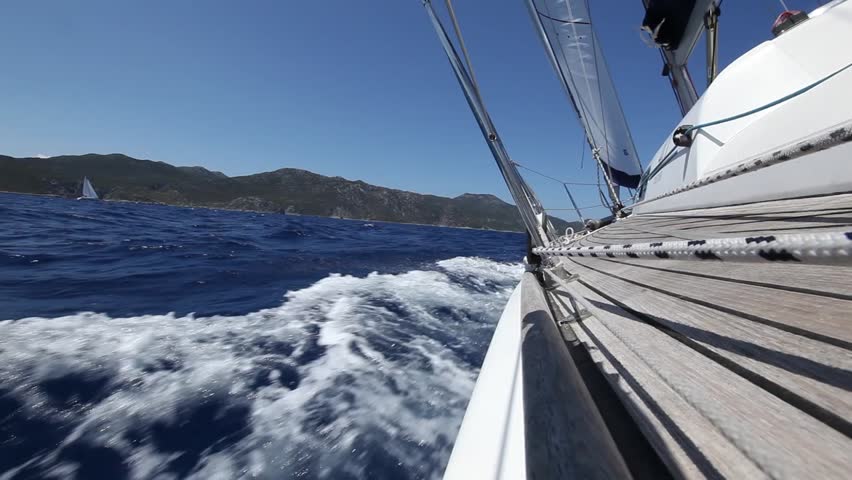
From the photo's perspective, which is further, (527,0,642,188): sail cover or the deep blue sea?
(527,0,642,188): sail cover

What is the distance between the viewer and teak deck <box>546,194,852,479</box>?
538 millimetres

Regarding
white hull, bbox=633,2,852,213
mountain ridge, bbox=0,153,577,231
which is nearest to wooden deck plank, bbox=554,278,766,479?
white hull, bbox=633,2,852,213

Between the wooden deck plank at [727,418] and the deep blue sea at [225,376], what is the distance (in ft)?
5.81

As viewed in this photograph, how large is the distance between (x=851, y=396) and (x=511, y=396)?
26.5 inches

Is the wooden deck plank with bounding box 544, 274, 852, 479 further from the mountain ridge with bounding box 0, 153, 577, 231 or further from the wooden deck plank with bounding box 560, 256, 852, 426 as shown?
the mountain ridge with bounding box 0, 153, 577, 231

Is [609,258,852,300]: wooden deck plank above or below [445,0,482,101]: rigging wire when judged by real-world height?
below

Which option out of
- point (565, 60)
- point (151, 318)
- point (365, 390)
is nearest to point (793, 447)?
point (365, 390)

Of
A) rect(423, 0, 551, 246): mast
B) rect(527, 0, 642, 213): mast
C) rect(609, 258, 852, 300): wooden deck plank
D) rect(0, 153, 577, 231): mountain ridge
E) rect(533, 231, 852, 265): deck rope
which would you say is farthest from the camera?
rect(0, 153, 577, 231): mountain ridge

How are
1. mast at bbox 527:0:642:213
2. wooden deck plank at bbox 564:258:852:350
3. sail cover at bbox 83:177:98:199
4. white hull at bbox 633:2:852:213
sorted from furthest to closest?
sail cover at bbox 83:177:98:199, mast at bbox 527:0:642:213, white hull at bbox 633:2:852:213, wooden deck plank at bbox 564:258:852:350

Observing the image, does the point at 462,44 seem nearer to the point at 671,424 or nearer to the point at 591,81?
the point at 671,424

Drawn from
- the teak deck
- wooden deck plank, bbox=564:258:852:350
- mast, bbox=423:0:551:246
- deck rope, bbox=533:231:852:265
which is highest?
mast, bbox=423:0:551:246

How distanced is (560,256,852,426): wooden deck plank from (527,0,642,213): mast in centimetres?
746

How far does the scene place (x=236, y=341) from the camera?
3787 mm

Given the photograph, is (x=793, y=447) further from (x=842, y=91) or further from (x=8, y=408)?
(x=8, y=408)
